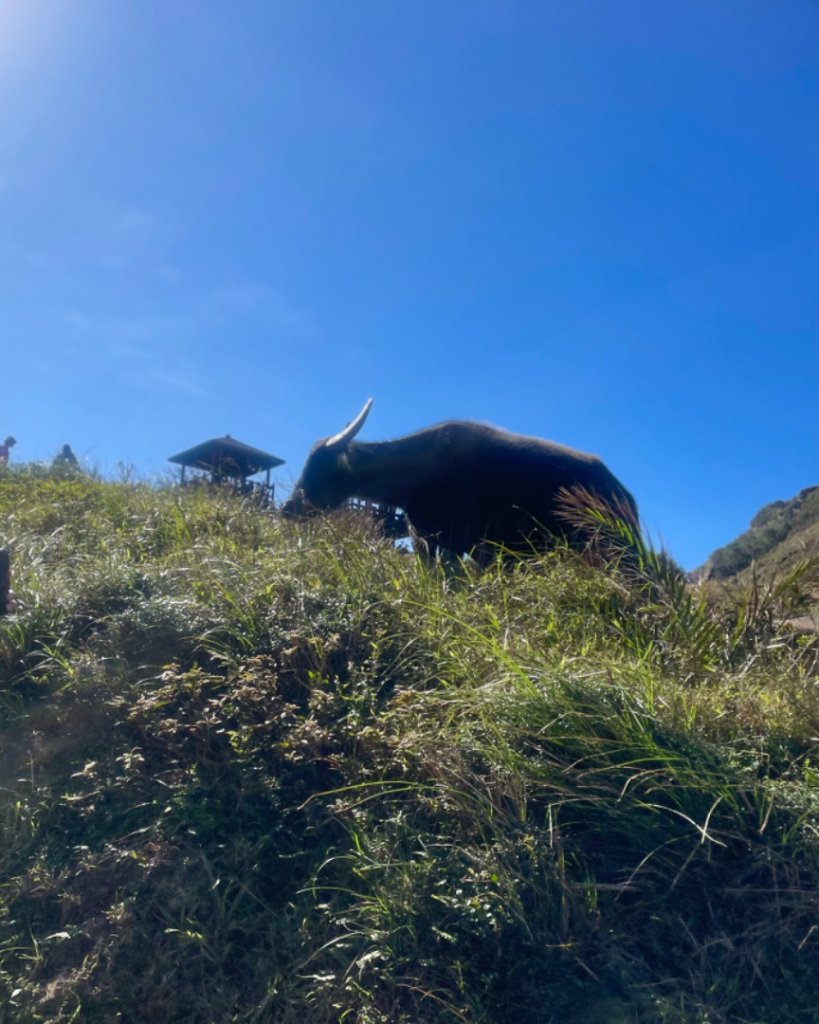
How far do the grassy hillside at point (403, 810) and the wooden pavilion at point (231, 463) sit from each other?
4188 millimetres

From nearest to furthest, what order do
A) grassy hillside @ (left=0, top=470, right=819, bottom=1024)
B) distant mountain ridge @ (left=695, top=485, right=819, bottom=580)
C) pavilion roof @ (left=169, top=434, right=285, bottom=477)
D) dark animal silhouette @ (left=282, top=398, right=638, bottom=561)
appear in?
1. grassy hillside @ (left=0, top=470, right=819, bottom=1024)
2. dark animal silhouette @ (left=282, top=398, right=638, bottom=561)
3. pavilion roof @ (left=169, top=434, right=285, bottom=477)
4. distant mountain ridge @ (left=695, top=485, right=819, bottom=580)

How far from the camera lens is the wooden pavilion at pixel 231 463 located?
29.9ft

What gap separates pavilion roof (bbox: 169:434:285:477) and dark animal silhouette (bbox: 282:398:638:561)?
0.79 meters

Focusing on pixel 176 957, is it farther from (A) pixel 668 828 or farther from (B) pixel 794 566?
(B) pixel 794 566

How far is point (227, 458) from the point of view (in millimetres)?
9867

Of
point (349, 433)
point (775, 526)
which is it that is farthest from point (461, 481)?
point (775, 526)

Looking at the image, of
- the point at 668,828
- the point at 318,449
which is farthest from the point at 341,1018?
the point at 318,449

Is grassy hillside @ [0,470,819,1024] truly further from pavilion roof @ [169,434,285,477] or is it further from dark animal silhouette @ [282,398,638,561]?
pavilion roof @ [169,434,285,477]

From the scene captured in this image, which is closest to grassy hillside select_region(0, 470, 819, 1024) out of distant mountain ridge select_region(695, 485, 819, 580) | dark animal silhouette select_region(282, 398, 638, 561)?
dark animal silhouette select_region(282, 398, 638, 561)

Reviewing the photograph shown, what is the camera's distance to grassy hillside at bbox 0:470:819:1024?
2760mm

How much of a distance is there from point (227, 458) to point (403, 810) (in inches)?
278

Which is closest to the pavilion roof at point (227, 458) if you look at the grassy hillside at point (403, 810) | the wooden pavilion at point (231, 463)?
the wooden pavilion at point (231, 463)

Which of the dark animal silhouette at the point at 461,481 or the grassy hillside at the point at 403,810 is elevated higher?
the dark animal silhouette at the point at 461,481

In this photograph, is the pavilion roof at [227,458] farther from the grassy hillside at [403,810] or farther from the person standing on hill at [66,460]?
the grassy hillside at [403,810]
